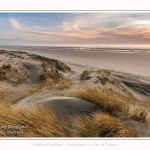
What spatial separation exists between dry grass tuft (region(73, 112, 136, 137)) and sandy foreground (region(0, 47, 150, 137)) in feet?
0.91

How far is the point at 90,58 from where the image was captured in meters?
6.57

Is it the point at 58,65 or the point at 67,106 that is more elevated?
the point at 58,65

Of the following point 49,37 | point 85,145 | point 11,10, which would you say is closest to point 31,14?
point 11,10

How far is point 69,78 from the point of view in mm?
7418

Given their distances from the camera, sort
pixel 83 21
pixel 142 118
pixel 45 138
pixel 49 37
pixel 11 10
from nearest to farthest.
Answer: pixel 45 138 → pixel 142 118 → pixel 11 10 → pixel 83 21 → pixel 49 37

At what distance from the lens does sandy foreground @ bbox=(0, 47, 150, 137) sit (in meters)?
3.98

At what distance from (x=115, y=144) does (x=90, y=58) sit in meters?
3.51

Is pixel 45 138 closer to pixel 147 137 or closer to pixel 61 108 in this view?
pixel 61 108

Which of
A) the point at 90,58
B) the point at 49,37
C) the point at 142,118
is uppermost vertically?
the point at 49,37

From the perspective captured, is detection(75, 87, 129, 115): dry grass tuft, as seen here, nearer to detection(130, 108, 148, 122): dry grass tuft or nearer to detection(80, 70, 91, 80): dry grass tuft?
detection(130, 108, 148, 122): dry grass tuft

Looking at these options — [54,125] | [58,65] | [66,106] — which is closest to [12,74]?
[58,65]

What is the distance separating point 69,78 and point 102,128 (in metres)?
4.19

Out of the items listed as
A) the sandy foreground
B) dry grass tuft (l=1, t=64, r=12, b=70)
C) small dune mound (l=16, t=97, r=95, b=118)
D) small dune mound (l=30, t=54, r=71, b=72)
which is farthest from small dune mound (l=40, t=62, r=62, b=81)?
small dune mound (l=16, t=97, r=95, b=118)

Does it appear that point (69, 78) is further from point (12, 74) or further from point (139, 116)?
point (139, 116)
